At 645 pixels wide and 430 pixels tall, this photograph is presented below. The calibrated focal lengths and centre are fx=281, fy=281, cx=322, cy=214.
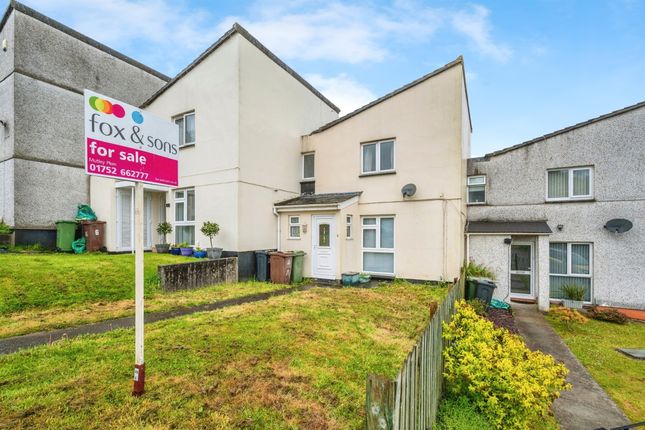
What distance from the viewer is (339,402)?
2975mm

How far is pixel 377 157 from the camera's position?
1108cm

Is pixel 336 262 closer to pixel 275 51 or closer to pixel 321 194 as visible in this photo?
pixel 321 194

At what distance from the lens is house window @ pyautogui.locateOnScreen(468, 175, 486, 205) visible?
11258 mm

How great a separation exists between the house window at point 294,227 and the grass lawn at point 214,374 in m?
5.63

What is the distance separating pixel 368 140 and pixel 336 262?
496 centimetres

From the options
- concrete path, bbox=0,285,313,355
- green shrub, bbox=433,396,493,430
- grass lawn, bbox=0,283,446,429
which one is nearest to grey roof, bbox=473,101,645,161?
grass lawn, bbox=0,283,446,429

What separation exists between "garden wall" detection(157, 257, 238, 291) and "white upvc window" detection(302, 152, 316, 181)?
17.0ft

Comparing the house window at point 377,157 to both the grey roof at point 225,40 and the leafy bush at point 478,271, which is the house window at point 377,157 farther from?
the grey roof at point 225,40

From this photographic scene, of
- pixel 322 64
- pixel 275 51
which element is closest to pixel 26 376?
pixel 275 51

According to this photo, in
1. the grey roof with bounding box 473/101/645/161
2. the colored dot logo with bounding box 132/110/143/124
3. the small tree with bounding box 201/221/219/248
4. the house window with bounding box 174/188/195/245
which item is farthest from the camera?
the house window with bounding box 174/188/195/245

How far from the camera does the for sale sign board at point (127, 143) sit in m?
2.55

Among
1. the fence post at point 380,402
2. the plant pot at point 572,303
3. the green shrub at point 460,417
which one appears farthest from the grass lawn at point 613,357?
the fence post at point 380,402

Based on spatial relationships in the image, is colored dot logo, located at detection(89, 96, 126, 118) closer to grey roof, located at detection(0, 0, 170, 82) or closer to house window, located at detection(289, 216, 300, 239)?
house window, located at detection(289, 216, 300, 239)

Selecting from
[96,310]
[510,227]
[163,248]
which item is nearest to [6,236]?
[163,248]
